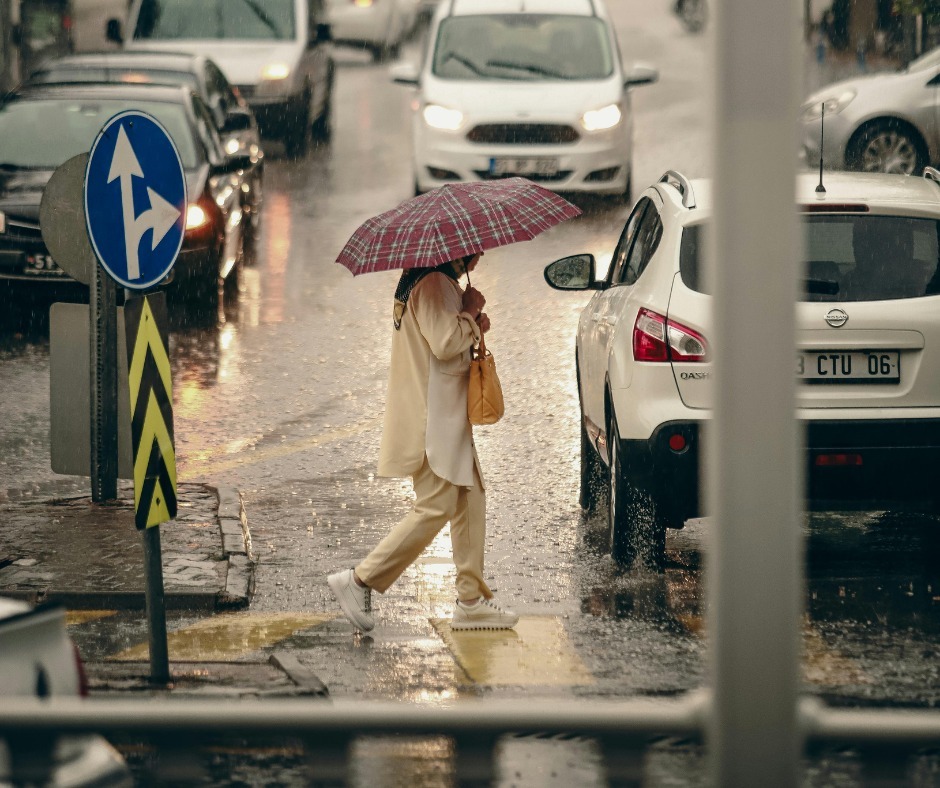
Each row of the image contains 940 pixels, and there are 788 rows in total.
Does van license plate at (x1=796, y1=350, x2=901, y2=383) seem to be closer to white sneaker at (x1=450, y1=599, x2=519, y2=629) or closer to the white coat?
the white coat

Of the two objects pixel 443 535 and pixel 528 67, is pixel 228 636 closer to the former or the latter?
pixel 443 535

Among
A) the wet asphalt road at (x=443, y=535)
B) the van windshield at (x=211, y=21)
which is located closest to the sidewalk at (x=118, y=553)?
the wet asphalt road at (x=443, y=535)

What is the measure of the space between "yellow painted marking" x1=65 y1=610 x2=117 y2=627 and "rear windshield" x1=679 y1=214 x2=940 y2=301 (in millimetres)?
2829

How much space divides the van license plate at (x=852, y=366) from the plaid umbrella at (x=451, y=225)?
1196 mm

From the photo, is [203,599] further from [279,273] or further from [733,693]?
[279,273]

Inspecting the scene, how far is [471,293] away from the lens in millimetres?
7328

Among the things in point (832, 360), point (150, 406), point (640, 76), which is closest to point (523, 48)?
point (640, 76)

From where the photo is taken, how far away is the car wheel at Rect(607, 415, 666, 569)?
26.5 feet

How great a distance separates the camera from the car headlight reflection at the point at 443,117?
58.1 ft

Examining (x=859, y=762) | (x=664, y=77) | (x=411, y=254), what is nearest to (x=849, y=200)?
(x=411, y=254)

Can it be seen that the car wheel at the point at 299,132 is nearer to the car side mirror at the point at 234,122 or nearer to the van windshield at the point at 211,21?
the van windshield at the point at 211,21

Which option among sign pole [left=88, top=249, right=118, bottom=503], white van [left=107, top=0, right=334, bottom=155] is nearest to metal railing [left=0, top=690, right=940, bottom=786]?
sign pole [left=88, top=249, right=118, bottom=503]

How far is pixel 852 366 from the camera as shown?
760 centimetres

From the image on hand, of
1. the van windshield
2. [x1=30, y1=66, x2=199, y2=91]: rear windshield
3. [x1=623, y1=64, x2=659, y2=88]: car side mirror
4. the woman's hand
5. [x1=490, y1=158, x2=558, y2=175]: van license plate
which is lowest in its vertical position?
the woman's hand
